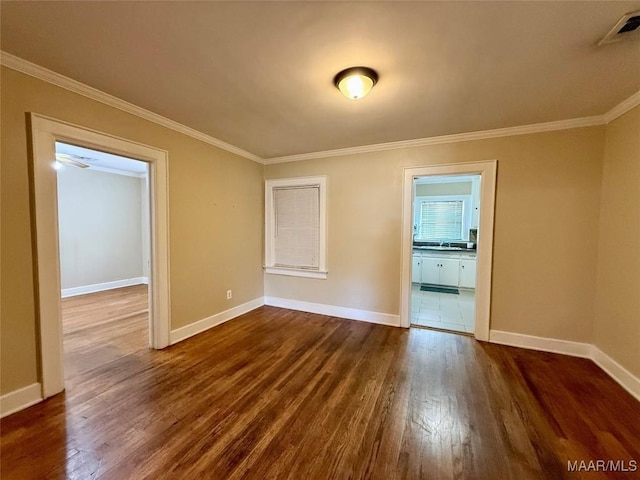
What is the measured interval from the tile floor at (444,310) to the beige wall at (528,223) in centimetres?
57

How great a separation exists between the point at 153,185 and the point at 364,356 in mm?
2861

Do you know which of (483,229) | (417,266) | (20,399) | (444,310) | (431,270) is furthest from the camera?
(417,266)

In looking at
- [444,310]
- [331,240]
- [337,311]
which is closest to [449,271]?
[444,310]

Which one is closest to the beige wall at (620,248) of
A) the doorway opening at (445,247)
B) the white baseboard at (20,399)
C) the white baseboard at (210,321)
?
the doorway opening at (445,247)

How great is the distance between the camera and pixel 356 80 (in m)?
1.86

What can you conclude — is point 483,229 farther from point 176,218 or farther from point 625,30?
point 176,218

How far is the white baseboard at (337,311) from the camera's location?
3.58 meters

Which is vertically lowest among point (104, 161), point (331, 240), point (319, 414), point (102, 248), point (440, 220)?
point (319, 414)

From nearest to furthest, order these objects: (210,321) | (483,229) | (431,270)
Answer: (483,229), (210,321), (431,270)

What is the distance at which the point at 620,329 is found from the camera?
229 centimetres

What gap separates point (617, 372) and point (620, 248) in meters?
1.10

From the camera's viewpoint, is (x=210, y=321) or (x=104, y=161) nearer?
(x=210, y=321)

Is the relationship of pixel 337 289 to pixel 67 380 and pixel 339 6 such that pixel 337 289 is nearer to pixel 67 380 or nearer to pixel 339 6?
pixel 67 380

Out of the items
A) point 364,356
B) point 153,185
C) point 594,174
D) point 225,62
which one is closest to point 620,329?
point 594,174
